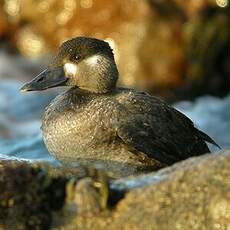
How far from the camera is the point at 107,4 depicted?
14.9 metres

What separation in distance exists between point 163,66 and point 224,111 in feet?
8.12

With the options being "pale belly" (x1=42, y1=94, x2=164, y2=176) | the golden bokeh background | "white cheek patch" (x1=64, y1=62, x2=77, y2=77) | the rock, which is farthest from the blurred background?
the rock

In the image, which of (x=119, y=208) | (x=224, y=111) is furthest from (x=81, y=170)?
(x=224, y=111)

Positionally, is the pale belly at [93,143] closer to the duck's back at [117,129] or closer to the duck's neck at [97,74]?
the duck's back at [117,129]

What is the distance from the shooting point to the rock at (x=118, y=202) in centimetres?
409

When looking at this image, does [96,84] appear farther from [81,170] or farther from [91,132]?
[81,170]

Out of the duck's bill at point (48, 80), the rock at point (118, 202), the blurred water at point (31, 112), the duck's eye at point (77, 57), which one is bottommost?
the rock at point (118, 202)

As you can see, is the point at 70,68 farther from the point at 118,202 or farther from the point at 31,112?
the point at 31,112

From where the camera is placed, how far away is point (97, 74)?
260 inches

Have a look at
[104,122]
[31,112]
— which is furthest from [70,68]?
[31,112]

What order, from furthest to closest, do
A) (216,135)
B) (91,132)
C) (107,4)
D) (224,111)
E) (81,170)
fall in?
(107,4), (224,111), (216,135), (91,132), (81,170)

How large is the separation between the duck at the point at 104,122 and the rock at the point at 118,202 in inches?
66.0

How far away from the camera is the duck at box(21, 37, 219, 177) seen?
6074 millimetres

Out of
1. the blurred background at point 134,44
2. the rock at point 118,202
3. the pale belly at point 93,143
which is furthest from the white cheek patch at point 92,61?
the blurred background at point 134,44
